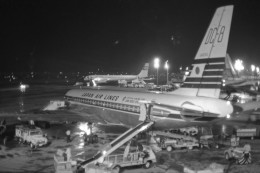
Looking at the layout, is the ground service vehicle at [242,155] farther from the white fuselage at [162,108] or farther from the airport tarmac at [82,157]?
the white fuselage at [162,108]

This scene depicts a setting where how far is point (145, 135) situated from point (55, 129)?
33.5ft

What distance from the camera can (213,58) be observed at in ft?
73.4

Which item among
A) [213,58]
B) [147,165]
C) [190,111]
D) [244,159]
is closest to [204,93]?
[190,111]

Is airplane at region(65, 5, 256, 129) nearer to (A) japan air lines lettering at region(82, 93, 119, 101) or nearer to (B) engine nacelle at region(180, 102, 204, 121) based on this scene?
→ (B) engine nacelle at region(180, 102, 204, 121)

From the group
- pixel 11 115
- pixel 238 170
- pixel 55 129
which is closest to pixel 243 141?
pixel 238 170

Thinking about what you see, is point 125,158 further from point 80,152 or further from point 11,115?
point 11,115

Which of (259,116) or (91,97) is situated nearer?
(91,97)

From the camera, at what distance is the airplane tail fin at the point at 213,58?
21.9m

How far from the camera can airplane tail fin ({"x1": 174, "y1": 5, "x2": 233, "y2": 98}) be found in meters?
21.9

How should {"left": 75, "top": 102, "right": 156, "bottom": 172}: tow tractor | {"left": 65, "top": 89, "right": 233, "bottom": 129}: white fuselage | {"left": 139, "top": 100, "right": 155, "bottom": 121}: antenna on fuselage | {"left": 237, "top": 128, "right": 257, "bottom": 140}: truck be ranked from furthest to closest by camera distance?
{"left": 237, "top": 128, "right": 257, "bottom": 140}: truck → {"left": 139, "top": 100, "right": 155, "bottom": 121}: antenna on fuselage → {"left": 65, "top": 89, "right": 233, "bottom": 129}: white fuselage → {"left": 75, "top": 102, "right": 156, "bottom": 172}: tow tractor

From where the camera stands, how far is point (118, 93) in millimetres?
30750

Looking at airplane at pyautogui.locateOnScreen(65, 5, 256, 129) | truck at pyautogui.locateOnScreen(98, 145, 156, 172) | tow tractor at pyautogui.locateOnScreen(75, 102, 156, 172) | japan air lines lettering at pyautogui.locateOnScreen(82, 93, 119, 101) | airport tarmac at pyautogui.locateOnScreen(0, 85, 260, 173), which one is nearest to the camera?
tow tractor at pyautogui.locateOnScreen(75, 102, 156, 172)

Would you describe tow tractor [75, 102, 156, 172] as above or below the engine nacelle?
below

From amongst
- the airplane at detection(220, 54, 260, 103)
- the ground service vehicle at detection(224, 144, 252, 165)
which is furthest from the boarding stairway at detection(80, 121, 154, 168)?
the airplane at detection(220, 54, 260, 103)
